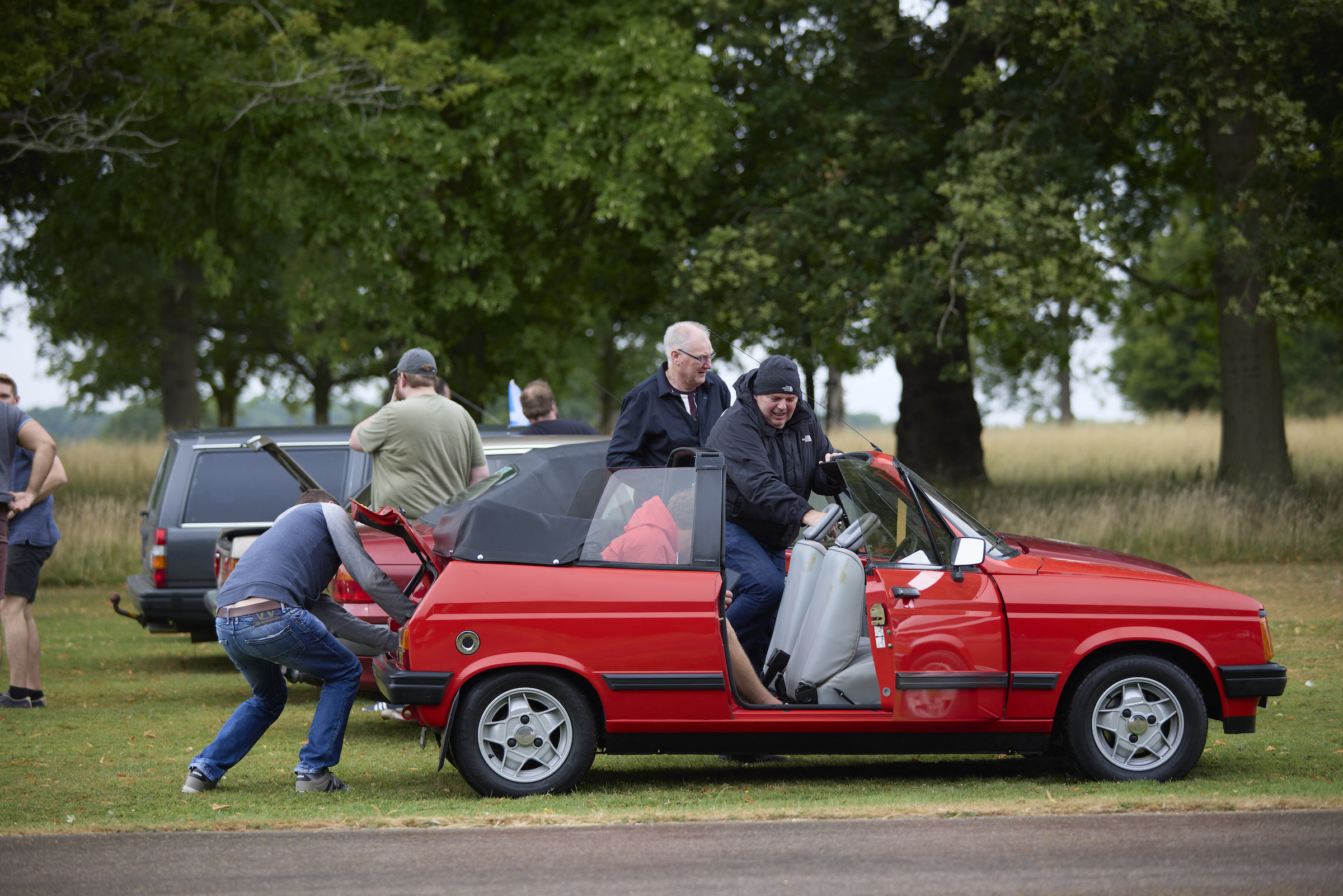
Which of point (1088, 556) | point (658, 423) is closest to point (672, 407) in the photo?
point (658, 423)

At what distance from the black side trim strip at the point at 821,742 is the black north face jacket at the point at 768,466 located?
980mm

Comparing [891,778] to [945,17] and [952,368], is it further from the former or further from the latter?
[945,17]

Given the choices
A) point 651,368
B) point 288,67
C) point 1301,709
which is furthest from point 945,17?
point 651,368

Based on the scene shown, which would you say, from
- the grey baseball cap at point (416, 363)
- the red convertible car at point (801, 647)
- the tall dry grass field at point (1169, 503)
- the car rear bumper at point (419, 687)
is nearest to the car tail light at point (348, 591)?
the grey baseball cap at point (416, 363)

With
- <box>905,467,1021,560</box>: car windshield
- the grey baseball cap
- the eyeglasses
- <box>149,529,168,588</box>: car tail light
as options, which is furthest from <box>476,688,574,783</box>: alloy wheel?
<box>149,529,168,588</box>: car tail light

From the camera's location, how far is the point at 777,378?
21.5 ft

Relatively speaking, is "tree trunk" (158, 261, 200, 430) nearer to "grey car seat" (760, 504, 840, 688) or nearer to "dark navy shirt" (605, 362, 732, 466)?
"dark navy shirt" (605, 362, 732, 466)

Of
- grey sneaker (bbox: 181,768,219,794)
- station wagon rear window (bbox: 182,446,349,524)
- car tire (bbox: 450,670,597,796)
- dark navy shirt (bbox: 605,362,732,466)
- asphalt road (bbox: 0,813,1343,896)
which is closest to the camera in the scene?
asphalt road (bbox: 0,813,1343,896)

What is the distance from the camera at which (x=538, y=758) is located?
610 centimetres

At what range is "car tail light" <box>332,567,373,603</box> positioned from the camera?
7879mm

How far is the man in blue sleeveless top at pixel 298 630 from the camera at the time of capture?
6.19 metres

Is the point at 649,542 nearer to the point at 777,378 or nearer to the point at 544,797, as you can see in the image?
the point at 777,378

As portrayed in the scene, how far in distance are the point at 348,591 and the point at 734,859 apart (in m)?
3.63

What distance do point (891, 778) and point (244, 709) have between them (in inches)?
121
